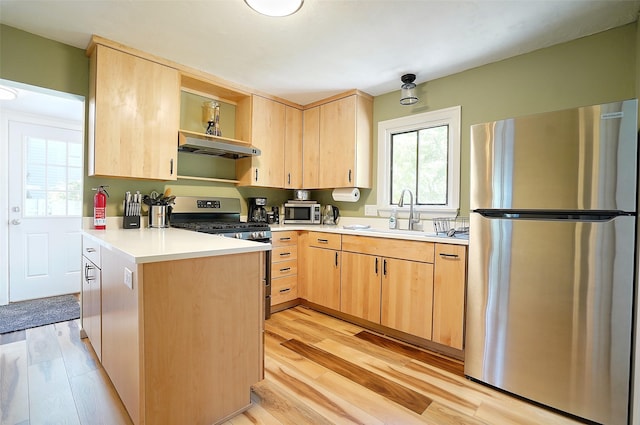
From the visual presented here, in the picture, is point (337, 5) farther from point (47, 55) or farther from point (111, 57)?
point (47, 55)

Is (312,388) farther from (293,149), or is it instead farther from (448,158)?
(293,149)

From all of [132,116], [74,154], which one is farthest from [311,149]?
[74,154]

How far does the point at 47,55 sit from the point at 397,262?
310 centimetres

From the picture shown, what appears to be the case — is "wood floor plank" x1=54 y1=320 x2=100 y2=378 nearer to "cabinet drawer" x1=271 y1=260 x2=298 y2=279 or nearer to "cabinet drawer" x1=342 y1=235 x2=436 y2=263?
"cabinet drawer" x1=271 y1=260 x2=298 y2=279

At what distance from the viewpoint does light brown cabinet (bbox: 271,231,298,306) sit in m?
3.18

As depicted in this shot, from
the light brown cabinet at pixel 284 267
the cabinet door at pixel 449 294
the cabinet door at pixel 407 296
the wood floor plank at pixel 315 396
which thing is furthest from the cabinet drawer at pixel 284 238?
the cabinet door at pixel 449 294

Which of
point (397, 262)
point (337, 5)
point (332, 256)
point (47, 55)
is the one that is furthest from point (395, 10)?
point (47, 55)

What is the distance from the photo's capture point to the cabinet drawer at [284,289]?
3.18 meters

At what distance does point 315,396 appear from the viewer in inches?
72.7

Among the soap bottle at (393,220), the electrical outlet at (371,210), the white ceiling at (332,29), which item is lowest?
the soap bottle at (393,220)

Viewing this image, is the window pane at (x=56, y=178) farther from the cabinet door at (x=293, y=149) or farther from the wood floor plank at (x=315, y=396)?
the wood floor plank at (x=315, y=396)

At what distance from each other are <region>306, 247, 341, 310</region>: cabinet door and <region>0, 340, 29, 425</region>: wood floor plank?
217cm

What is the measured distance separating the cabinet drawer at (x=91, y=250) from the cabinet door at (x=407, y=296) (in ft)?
6.72

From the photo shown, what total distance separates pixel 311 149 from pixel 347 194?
28.2 inches
